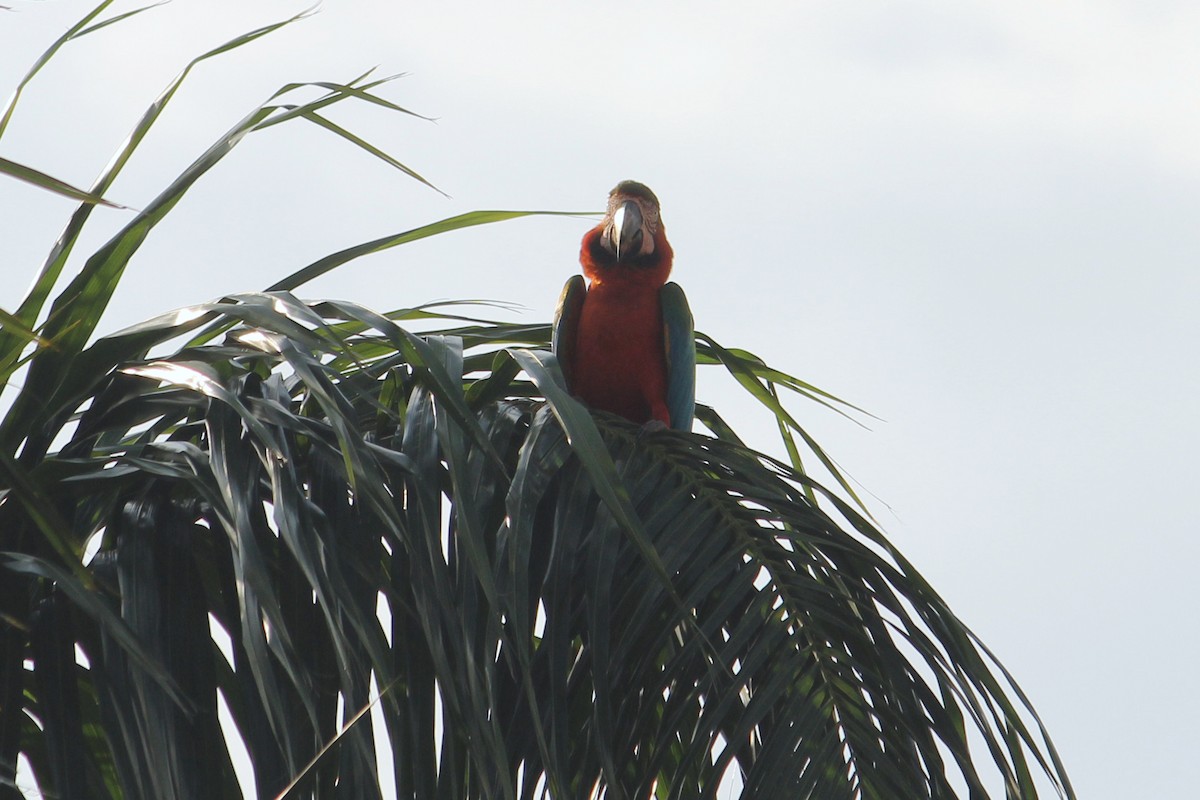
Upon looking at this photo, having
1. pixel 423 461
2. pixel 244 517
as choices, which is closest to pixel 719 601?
pixel 423 461

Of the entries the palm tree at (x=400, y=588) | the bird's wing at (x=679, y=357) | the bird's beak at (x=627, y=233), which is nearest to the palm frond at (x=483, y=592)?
the palm tree at (x=400, y=588)

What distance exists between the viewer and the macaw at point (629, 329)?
10.6ft

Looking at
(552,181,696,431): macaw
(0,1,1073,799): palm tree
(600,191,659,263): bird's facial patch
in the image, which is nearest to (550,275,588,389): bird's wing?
(552,181,696,431): macaw

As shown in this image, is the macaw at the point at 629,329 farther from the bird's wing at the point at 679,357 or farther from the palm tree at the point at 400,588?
the palm tree at the point at 400,588

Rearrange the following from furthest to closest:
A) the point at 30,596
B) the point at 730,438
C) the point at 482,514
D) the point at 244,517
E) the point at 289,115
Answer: the point at 730,438
the point at 289,115
the point at 482,514
the point at 30,596
the point at 244,517

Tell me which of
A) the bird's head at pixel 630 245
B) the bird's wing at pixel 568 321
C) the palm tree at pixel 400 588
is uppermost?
the bird's head at pixel 630 245

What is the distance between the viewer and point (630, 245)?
3352 mm

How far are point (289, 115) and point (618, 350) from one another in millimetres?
1381

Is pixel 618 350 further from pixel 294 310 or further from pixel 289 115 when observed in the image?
pixel 294 310

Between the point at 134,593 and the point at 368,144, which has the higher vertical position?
the point at 368,144

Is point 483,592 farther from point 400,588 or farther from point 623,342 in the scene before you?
point 623,342

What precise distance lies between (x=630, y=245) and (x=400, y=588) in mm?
1823

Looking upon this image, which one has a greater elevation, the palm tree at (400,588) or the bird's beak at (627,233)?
the bird's beak at (627,233)

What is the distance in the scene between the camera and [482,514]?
183 cm
